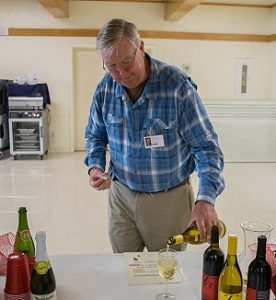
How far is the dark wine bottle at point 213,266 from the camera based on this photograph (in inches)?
46.3

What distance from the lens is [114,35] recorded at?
1.61 metres

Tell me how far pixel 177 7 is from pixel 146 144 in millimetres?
5283

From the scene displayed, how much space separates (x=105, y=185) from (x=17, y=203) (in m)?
3.21

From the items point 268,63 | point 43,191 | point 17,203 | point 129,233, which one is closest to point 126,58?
point 129,233

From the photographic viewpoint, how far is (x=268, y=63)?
27.0ft

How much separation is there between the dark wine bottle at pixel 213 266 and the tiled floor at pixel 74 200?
2.23m

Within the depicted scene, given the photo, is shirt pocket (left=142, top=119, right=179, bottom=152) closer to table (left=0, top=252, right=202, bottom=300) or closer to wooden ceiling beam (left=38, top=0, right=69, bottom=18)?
table (left=0, top=252, right=202, bottom=300)

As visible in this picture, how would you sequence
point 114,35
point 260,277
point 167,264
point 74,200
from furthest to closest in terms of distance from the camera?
point 74,200 < point 114,35 < point 167,264 < point 260,277

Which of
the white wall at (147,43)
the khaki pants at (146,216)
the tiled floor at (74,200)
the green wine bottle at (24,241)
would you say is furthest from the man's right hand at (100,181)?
the white wall at (147,43)

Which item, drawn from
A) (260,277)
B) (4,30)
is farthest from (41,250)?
(4,30)

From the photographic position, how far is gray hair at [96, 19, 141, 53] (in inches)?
63.4

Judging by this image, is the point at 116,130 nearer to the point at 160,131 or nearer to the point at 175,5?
the point at 160,131

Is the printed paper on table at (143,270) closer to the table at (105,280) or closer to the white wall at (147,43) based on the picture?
the table at (105,280)

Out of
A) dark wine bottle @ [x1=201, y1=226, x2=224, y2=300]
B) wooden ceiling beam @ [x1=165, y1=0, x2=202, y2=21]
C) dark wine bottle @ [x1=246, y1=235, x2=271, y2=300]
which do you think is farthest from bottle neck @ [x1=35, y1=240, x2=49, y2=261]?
wooden ceiling beam @ [x1=165, y1=0, x2=202, y2=21]
